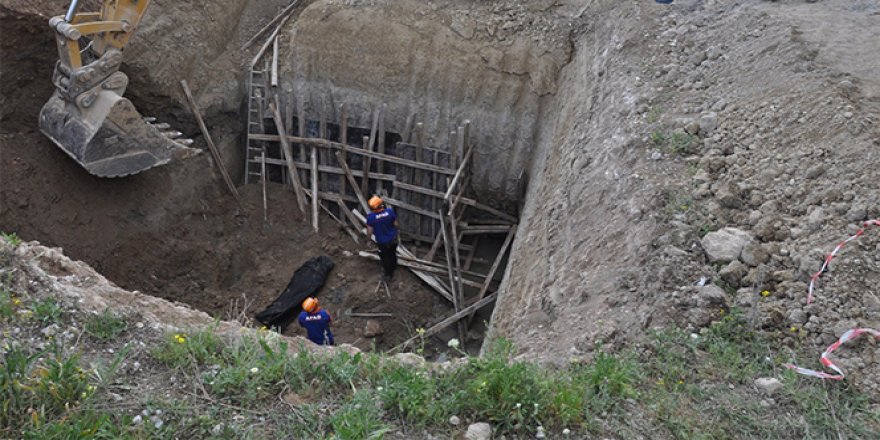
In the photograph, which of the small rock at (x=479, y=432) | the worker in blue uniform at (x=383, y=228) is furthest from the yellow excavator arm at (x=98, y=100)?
the small rock at (x=479, y=432)

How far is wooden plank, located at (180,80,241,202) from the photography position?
11789 millimetres

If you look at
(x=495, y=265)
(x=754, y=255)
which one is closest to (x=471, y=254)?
(x=495, y=265)

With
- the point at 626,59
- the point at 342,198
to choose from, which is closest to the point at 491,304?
the point at 342,198

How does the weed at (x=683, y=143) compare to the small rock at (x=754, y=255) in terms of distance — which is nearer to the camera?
the small rock at (x=754, y=255)

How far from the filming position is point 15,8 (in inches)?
416

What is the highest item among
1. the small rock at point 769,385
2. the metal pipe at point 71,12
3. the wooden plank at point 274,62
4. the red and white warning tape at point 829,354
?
the metal pipe at point 71,12

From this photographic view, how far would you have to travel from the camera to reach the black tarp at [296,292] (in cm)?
1091

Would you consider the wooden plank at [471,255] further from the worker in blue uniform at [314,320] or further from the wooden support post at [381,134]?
the worker in blue uniform at [314,320]

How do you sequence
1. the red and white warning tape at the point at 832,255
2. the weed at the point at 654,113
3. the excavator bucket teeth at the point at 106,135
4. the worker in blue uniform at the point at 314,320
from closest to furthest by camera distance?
1. the red and white warning tape at the point at 832,255
2. the weed at the point at 654,113
3. the worker in blue uniform at the point at 314,320
4. the excavator bucket teeth at the point at 106,135

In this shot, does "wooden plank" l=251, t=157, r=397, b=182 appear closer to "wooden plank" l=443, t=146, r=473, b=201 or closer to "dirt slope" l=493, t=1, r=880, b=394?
"wooden plank" l=443, t=146, r=473, b=201

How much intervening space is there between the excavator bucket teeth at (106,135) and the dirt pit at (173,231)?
0.89 meters

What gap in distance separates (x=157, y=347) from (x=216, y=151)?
22.9 ft

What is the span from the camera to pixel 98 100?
9.84m

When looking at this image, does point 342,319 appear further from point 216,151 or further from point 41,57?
point 41,57
